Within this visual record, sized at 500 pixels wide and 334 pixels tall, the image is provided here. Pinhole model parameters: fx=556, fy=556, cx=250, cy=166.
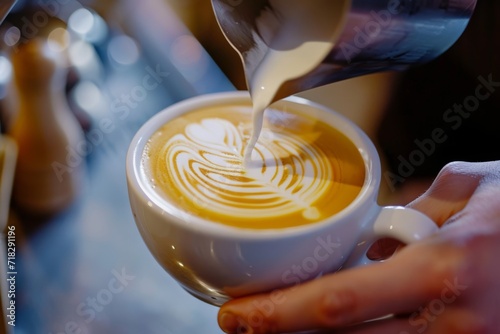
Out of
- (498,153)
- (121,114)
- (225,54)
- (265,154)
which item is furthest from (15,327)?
(225,54)

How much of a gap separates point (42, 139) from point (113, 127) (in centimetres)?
18

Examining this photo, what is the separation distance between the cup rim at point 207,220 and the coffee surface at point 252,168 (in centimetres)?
1

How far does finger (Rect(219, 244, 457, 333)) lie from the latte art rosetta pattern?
0.09m

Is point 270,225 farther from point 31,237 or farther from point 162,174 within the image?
point 31,237

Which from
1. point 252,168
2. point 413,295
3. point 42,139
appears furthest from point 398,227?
point 42,139

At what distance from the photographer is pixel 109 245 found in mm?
924

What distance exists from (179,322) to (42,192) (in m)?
0.36

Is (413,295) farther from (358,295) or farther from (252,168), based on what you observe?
(252,168)

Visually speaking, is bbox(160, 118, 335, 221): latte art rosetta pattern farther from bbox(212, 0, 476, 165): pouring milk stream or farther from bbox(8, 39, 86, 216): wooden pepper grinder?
bbox(8, 39, 86, 216): wooden pepper grinder

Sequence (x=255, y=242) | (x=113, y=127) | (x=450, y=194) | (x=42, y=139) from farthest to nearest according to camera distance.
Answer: (x=113, y=127)
(x=42, y=139)
(x=450, y=194)
(x=255, y=242)

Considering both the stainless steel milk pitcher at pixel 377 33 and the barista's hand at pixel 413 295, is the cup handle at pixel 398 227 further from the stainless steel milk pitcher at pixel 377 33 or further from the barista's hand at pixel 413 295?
the stainless steel milk pitcher at pixel 377 33

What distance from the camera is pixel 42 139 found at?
1.03 meters

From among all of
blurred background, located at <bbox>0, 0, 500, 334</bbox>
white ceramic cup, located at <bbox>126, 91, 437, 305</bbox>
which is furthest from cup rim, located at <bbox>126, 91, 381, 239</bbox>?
blurred background, located at <bbox>0, 0, 500, 334</bbox>

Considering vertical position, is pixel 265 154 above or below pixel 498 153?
above
